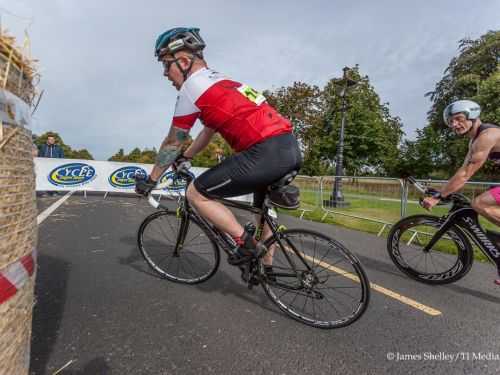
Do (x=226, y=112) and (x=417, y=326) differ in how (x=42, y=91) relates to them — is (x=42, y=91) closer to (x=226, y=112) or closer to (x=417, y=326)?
(x=226, y=112)

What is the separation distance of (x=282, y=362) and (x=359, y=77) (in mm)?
33631

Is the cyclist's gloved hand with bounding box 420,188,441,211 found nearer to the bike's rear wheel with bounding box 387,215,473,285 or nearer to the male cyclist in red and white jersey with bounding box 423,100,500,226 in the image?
the male cyclist in red and white jersey with bounding box 423,100,500,226

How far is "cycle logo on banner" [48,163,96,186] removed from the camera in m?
11.9

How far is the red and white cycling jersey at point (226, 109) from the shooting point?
2230 millimetres

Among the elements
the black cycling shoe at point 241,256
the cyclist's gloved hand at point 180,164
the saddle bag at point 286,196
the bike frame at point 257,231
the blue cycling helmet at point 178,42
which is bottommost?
the black cycling shoe at point 241,256

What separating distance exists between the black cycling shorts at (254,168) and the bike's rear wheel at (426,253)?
218 cm

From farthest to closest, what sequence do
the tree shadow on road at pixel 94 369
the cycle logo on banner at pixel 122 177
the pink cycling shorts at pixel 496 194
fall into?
the cycle logo on banner at pixel 122 177 < the pink cycling shorts at pixel 496 194 < the tree shadow on road at pixel 94 369

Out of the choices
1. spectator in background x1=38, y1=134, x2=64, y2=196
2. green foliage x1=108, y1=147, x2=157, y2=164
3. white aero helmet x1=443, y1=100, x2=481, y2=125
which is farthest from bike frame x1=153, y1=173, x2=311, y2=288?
green foliage x1=108, y1=147, x2=157, y2=164

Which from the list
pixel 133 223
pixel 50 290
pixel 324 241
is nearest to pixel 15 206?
pixel 324 241

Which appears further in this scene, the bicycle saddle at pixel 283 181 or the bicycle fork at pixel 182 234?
the bicycle fork at pixel 182 234

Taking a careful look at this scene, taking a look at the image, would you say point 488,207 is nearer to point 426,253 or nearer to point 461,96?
point 426,253

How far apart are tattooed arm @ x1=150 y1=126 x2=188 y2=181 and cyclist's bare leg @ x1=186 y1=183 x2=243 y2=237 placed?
1.14 feet

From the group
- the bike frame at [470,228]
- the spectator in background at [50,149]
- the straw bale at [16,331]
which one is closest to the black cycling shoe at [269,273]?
the straw bale at [16,331]

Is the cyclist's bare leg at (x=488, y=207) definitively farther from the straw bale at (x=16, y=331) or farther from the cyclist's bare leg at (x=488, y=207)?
the straw bale at (x=16, y=331)
